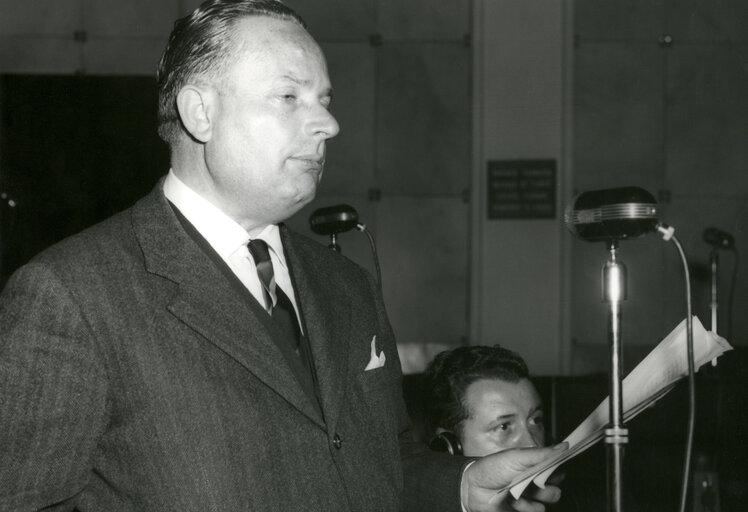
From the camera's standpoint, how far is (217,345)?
1.42 metres

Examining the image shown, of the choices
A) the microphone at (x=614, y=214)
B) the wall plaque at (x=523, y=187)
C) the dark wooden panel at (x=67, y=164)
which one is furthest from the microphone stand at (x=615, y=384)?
the dark wooden panel at (x=67, y=164)

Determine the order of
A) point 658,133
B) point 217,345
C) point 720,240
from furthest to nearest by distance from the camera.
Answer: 1. point 658,133
2. point 720,240
3. point 217,345

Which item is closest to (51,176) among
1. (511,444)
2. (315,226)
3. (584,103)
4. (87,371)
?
(315,226)

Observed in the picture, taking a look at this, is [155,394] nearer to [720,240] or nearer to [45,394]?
[45,394]

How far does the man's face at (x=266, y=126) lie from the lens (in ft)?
4.92

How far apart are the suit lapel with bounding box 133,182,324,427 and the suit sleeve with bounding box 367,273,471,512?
1.06ft

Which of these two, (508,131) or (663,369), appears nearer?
(663,369)

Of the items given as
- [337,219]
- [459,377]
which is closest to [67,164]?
[337,219]

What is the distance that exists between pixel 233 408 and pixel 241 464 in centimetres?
9

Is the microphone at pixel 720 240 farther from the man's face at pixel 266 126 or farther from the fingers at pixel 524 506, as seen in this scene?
the man's face at pixel 266 126

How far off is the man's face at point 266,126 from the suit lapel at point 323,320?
0.65 ft

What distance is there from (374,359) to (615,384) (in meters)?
0.55

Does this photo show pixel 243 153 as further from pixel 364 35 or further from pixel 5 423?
pixel 364 35

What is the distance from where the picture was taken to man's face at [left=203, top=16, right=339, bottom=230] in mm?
1501
